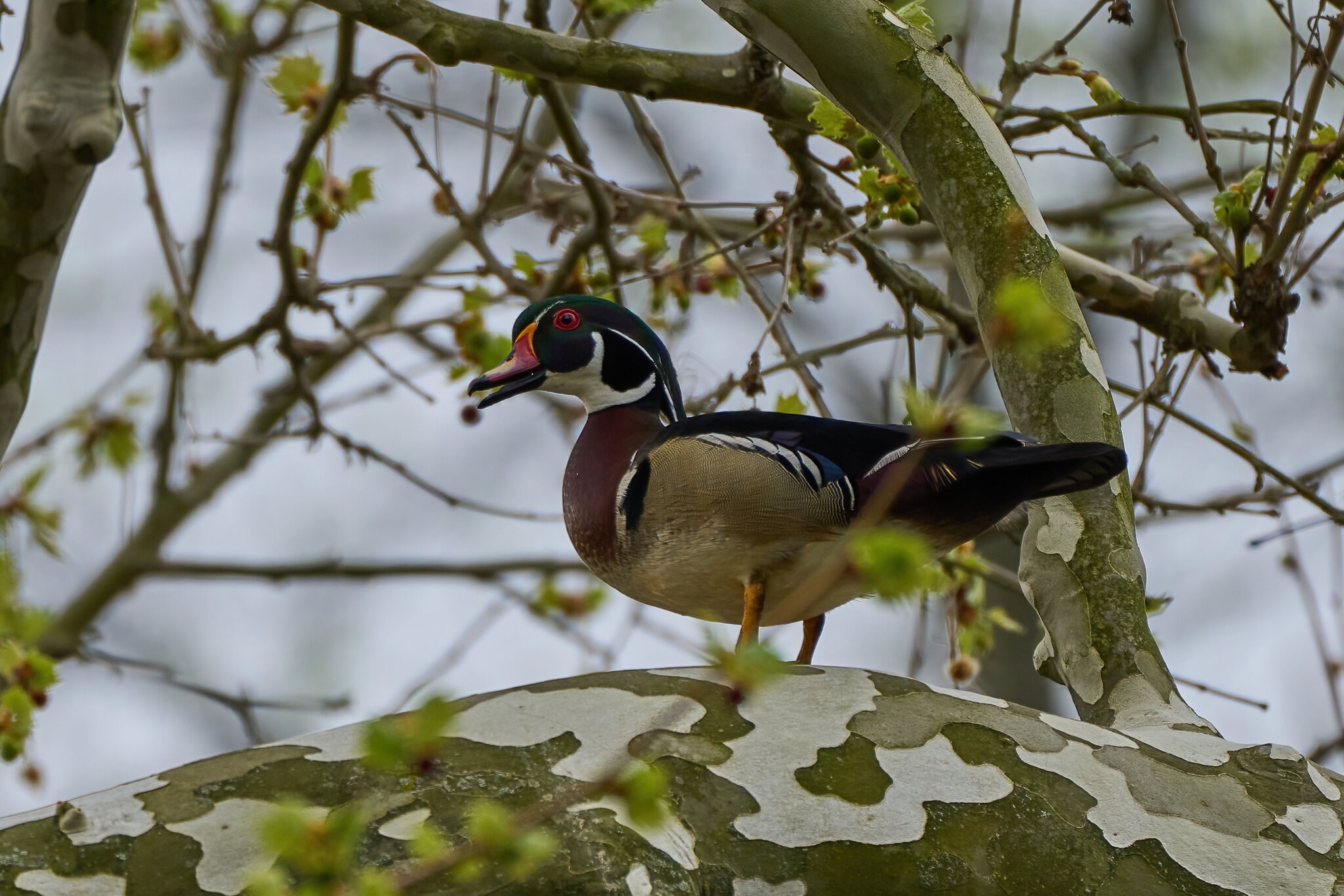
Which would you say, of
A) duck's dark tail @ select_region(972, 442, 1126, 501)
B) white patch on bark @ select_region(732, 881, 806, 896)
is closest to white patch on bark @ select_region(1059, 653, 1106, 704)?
duck's dark tail @ select_region(972, 442, 1126, 501)

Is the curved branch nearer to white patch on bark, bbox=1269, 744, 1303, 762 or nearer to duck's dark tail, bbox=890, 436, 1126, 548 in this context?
duck's dark tail, bbox=890, 436, 1126, 548

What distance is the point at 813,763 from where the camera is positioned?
1.68m

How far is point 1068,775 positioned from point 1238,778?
221 millimetres

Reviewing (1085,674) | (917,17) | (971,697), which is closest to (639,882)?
(971,697)

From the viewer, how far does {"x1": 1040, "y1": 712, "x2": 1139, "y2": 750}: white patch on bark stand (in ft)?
5.79

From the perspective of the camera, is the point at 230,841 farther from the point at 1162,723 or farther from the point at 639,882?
the point at 1162,723

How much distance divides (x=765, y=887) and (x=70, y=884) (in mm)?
726

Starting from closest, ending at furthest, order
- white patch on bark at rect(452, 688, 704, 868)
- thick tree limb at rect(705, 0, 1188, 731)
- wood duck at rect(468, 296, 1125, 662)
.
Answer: white patch on bark at rect(452, 688, 704, 868) → wood duck at rect(468, 296, 1125, 662) → thick tree limb at rect(705, 0, 1188, 731)

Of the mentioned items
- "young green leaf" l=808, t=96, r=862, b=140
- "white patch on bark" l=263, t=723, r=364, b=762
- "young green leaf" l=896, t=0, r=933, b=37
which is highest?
"young green leaf" l=896, t=0, r=933, b=37

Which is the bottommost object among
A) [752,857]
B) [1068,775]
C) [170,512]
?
[170,512]

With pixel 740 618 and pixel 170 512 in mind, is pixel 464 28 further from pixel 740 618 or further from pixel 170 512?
pixel 170 512

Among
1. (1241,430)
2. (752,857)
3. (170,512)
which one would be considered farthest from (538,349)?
(170,512)

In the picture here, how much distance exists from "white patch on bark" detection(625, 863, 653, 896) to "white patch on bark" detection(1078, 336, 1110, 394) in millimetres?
1332

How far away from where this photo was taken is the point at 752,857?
1.57 meters
